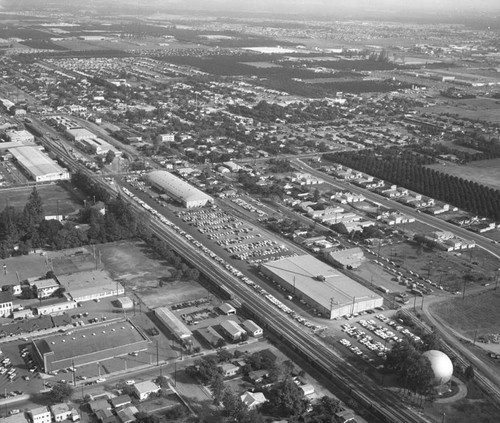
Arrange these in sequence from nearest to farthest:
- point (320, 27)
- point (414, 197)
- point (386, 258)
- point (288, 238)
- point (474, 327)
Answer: point (474, 327) → point (386, 258) → point (288, 238) → point (414, 197) → point (320, 27)

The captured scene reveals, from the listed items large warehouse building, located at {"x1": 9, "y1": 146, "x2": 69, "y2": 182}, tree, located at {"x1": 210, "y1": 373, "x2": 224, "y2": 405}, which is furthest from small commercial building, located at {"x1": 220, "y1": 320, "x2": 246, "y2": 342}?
large warehouse building, located at {"x1": 9, "y1": 146, "x2": 69, "y2": 182}

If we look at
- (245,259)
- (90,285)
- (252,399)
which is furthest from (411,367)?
(90,285)

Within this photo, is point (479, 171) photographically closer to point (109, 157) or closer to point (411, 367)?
point (109, 157)

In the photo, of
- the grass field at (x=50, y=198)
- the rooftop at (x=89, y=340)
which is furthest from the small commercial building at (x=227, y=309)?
the grass field at (x=50, y=198)

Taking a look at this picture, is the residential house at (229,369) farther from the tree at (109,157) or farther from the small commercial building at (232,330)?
the tree at (109,157)

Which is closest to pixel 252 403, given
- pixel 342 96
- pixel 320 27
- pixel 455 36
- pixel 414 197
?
pixel 414 197

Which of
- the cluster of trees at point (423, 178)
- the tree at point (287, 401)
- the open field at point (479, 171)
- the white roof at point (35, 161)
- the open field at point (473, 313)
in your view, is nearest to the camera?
the tree at point (287, 401)

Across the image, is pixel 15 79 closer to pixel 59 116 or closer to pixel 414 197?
pixel 59 116
